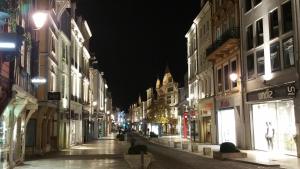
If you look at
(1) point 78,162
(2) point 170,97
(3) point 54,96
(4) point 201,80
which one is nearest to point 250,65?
(3) point 54,96

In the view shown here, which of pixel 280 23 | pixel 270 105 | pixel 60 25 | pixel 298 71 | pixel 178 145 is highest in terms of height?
pixel 60 25

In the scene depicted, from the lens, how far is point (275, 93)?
28.3 metres

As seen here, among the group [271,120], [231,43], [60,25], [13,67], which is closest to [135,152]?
[13,67]

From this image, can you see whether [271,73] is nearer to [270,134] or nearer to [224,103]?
[270,134]

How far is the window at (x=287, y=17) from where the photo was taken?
26.6m

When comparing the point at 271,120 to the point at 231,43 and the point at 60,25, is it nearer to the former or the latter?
the point at 231,43

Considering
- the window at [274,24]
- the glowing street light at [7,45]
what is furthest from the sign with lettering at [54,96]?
the glowing street light at [7,45]

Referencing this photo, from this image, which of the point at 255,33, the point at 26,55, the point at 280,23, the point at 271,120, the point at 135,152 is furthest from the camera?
the point at 255,33

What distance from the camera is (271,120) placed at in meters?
30.4

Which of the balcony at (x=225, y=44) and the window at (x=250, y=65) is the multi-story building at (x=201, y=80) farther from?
the window at (x=250, y=65)

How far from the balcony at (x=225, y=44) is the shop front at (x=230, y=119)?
4246mm

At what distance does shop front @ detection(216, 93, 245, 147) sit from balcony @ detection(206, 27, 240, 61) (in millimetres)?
4246

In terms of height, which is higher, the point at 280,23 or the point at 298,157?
the point at 280,23

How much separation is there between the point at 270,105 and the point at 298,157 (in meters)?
5.66
